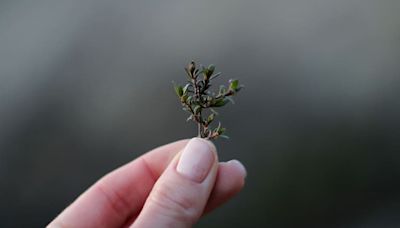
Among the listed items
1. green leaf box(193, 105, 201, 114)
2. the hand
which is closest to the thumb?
the hand

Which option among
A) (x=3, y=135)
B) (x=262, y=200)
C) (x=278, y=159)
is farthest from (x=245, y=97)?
(x=3, y=135)

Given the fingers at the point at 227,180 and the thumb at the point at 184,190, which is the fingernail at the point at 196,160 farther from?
the fingers at the point at 227,180

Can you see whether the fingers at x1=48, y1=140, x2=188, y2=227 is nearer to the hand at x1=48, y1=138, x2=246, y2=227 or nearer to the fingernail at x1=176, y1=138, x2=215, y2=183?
the hand at x1=48, y1=138, x2=246, y2=227

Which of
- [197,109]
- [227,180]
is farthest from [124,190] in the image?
[197,109]

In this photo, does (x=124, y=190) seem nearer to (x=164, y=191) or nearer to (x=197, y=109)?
(x=164, y=191)

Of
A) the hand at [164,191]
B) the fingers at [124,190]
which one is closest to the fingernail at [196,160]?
the hand at [164,191]

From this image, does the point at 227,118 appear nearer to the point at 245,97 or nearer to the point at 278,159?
the point at 245,97
